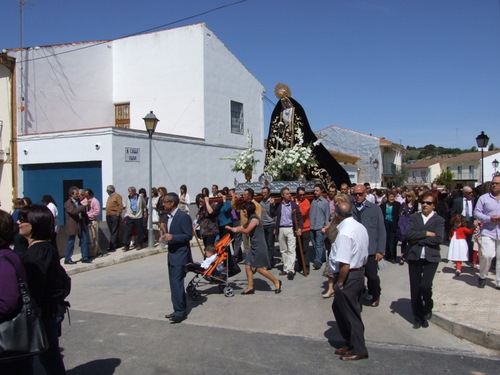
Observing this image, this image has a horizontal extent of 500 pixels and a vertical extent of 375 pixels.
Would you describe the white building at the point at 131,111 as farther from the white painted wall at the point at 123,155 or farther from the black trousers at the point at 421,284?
the black trousers at the point at 421,284

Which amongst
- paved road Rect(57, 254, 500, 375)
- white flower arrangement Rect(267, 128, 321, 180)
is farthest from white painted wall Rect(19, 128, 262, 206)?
paved road Rect(57, 254, 500, 375)

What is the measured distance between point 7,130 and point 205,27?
9.14m

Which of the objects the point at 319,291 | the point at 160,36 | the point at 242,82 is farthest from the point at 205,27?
the point at 319,291

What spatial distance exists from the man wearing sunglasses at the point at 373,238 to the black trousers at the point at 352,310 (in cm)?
202

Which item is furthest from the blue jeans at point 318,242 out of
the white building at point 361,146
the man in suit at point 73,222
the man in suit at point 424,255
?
the white building at point 361,146

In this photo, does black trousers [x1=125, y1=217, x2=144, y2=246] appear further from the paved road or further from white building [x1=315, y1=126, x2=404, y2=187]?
white building [x1=315, y1=126, x2=404, y2=187]

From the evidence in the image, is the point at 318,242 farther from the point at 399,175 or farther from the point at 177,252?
the point at 399,175

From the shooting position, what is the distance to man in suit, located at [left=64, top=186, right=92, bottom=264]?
441 inches

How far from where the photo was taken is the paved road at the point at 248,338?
16.3 feet

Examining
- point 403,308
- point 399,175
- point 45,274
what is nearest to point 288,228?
point 403,308

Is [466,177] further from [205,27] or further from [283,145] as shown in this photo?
[283,145]

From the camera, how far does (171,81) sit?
20953 millimetres

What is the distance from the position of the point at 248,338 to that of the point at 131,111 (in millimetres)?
17598

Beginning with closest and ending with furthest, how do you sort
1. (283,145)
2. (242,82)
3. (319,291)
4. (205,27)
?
(319,291) → (283,145) → (205,27) → (242,82)
